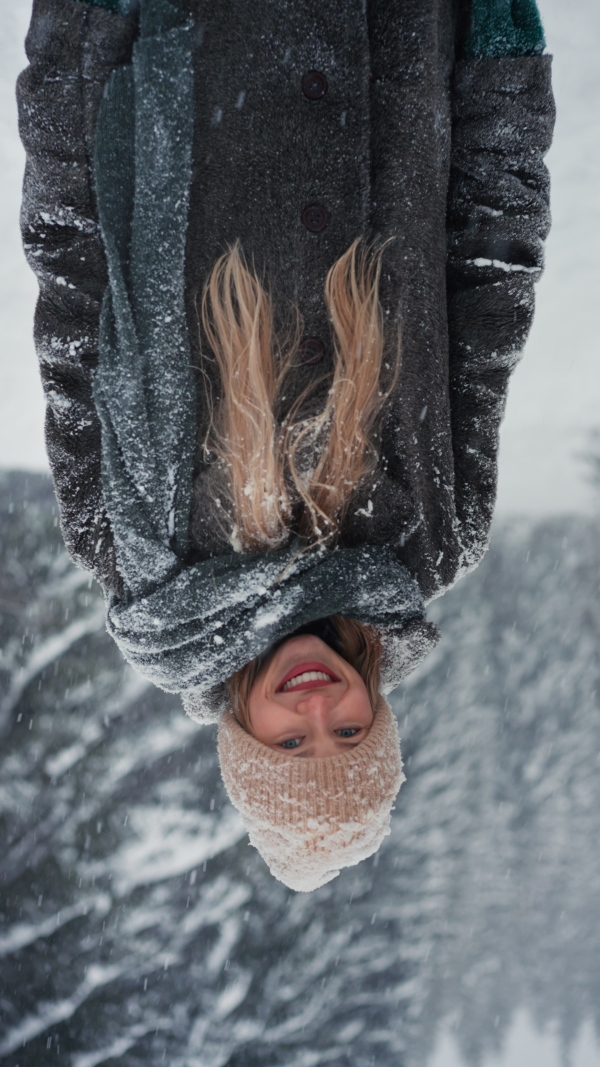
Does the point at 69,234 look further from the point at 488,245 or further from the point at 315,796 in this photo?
the point at 315,796

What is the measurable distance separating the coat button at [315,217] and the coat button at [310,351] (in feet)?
0.57

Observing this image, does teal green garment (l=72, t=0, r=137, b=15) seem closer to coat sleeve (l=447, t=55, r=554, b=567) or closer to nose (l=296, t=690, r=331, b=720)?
coat sleeve (l=447, t=55, r=554, b=567)

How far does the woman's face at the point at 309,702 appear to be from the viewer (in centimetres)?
111

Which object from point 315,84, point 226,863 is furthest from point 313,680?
point 226,863

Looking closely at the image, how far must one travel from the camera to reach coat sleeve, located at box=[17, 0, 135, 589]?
1.13 m

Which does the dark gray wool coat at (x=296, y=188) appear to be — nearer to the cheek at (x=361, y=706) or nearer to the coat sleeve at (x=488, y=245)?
the coat sleeve at (x=488, y=245)

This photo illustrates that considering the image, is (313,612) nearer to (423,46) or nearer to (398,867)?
(423,46)

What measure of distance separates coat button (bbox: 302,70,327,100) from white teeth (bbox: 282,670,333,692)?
88 centimetres

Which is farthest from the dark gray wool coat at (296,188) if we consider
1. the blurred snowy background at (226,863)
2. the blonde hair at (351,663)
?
the blurred snowy background at (226,863)

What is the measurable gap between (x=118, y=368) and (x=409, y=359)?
0.45 m

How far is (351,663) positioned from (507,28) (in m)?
1.10

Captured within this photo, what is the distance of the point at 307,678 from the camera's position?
114 centimetres

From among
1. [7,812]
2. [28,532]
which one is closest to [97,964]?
[7,812]

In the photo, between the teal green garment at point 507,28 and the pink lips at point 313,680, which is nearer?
the pink lips at point 313,680
